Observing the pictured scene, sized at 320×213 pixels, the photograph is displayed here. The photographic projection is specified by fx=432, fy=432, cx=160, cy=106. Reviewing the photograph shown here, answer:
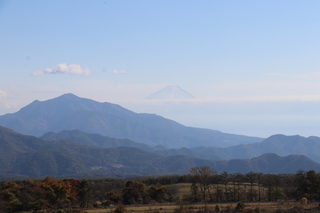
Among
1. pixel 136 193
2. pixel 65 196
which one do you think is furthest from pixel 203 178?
pixel 65 196

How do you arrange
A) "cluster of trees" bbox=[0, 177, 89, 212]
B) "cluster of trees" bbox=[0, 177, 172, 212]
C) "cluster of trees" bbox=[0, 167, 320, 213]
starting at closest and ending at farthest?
"cluster of trees" bbox=[0, 177, 89, 212]
"cluster of trees" bbox=[0, 177, 172, 212]
"cluster of trees" bbox=[0, 167, 320, 213]

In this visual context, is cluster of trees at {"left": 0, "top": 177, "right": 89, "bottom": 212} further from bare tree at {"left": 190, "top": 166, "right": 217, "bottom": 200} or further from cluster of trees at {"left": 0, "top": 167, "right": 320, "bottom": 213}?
bare tree at {"left": 190, "top": 166, "right": 217, "bottom": 200}

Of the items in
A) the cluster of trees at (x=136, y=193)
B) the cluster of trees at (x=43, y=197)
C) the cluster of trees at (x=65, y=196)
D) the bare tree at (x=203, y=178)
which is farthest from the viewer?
the bare tree at (x=203, y=178)

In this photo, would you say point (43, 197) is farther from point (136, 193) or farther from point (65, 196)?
point (136, 193)

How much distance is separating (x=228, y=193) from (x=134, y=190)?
11.7m

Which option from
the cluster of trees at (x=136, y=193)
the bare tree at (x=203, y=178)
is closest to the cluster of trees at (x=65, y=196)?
the cluster of trees at (x=136, y=193)

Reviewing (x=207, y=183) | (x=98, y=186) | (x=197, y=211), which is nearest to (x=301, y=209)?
(x=197, y=211)

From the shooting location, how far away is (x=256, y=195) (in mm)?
54281

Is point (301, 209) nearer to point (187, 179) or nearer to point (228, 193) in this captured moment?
point (228, 193)

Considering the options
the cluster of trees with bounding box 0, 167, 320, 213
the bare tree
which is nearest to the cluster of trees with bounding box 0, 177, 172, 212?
the cluster of trees with bounding box 0, 167, 320, 213

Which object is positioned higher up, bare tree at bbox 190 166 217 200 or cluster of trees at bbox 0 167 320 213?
bare tree at bbox 190 166 217 200

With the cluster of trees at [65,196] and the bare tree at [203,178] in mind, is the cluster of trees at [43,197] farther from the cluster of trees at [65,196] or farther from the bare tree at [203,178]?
the bare tree at [203,178]

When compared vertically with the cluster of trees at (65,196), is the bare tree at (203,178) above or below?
above

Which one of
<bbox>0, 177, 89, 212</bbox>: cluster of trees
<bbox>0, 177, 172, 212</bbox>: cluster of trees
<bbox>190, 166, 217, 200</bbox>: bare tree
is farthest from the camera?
<bbox>190, 166, 217, 200</bbox>: bare tree
